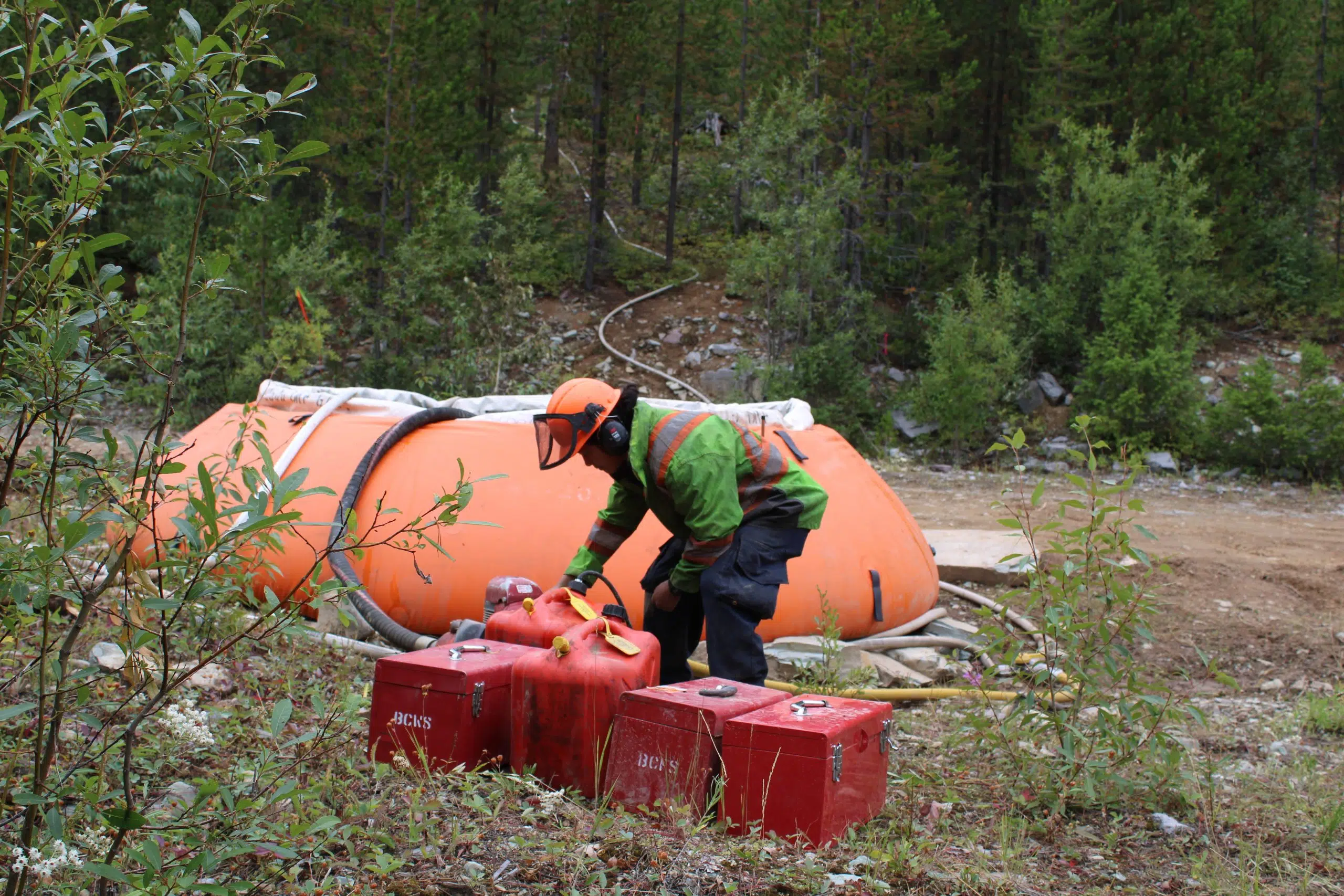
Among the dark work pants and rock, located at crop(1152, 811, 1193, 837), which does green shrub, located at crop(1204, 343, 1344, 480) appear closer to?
rock, located at crop(1152, 811, 1193, 837)

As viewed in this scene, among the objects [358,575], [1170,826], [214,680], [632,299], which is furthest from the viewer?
[632,299]

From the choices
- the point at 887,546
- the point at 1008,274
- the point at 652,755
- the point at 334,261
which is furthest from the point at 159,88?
the point at 1008,274

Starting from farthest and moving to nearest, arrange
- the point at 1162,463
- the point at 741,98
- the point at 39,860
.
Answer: the point at 741,98 → the point at 1162,463 → the point at 39,860

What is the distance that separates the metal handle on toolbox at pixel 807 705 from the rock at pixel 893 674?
1.82m

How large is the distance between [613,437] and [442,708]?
1.07m

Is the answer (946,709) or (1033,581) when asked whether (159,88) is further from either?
(946,709)

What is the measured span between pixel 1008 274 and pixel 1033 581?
15813 mm

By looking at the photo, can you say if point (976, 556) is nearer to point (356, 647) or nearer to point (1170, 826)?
point (1170, 826)

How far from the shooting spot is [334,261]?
15234mm

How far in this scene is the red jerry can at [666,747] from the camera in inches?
115

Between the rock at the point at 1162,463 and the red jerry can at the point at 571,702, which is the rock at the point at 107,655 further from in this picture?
the rock at the point at 1162,463

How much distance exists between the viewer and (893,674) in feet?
16.3

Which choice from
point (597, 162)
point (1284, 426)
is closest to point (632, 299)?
point (597, 162)

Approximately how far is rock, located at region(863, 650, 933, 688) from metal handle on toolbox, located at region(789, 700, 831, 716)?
1.82 m
